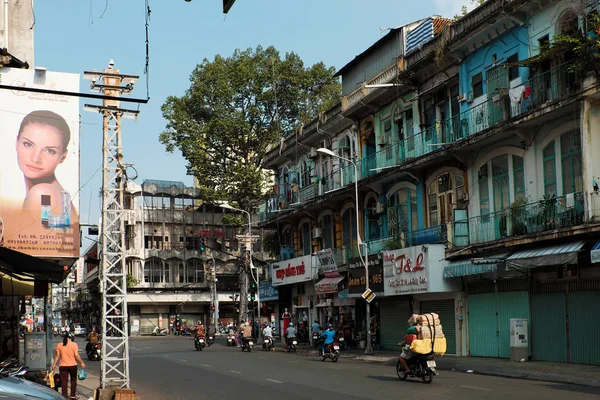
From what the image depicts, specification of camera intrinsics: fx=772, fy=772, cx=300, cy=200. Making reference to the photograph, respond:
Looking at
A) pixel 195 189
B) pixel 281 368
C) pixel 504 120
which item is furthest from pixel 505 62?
pixel 195 189

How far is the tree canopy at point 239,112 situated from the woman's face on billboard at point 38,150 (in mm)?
19010

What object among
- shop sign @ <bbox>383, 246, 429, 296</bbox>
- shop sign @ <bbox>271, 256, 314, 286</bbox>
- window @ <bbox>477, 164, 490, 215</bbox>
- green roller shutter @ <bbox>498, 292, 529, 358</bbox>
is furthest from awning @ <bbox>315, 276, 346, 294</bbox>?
green roller shutter @ <bbox>498, 292, 529, 358</bbox>

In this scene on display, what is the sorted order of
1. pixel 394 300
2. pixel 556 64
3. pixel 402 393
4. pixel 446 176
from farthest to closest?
1. pixel 394 300
2. pixel 446 176
3. pixel 556 64
4. pixel 402 393

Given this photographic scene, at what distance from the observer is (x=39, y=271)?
1783 cm

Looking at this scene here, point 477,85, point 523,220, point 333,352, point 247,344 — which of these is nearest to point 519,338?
point 523,220

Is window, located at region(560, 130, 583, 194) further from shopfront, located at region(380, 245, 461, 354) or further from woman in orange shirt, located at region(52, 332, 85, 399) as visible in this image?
woman in orange shirt, located at region(52, 332, 85, 399)

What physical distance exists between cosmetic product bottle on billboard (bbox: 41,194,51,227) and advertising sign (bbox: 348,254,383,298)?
45.4 feet

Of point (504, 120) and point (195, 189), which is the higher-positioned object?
point (195, 189)

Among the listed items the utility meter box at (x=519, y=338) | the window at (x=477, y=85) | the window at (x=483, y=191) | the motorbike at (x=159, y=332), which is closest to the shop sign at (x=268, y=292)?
the window at (x=483, y=191)

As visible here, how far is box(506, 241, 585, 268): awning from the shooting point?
21.7 meters

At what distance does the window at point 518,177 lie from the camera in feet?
85.5

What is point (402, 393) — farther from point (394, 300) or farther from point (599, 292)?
point (394, 300)

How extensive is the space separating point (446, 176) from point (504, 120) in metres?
5.72

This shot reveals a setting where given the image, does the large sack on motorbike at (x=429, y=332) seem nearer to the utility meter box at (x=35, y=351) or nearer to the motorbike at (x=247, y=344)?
the utility meter box at (x=35, y=351)
